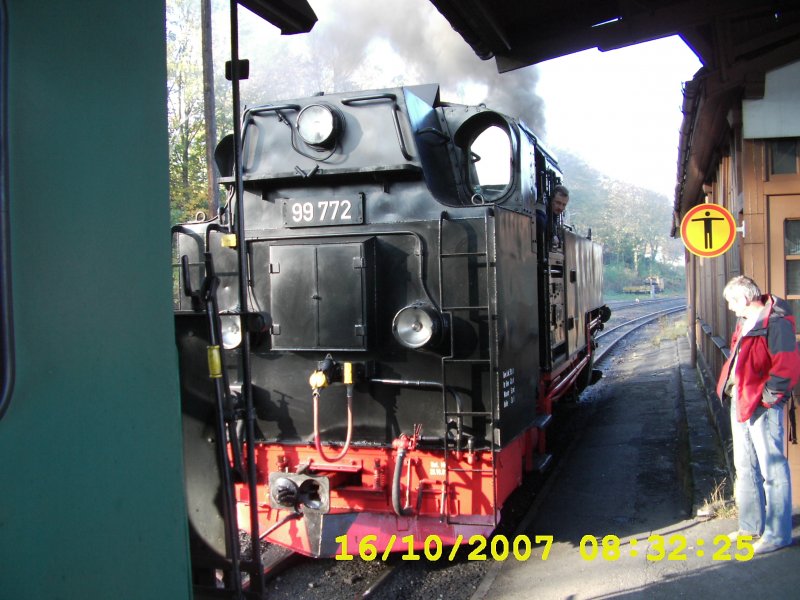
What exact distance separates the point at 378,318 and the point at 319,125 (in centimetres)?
153

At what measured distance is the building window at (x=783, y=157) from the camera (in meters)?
5.51

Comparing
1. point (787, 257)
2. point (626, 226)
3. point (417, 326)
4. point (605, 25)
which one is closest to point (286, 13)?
point (417, 326)

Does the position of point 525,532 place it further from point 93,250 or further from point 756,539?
point 93,250

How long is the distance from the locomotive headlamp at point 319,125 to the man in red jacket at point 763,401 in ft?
10.1

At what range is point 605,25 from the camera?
5.53 metres

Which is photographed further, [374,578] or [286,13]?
[374,578]

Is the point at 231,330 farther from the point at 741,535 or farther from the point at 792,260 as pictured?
the point at 792,260

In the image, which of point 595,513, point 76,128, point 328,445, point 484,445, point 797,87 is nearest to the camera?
point 76,128

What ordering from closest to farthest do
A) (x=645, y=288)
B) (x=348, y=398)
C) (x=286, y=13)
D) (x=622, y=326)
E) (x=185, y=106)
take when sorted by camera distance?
(x=286, y=13) → (x=348, y=398) → (x=185, y=106) → (x=622, y=326) → (x=645, y=288)

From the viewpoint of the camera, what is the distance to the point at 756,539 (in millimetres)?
4828

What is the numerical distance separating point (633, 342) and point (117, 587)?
21.8 m

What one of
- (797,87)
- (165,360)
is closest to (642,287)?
(797,87)

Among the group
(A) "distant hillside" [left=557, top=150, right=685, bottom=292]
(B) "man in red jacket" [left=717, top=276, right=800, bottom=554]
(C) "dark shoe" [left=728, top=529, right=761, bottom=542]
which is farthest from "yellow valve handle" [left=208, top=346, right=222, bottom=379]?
(A) "distant hillside" [left=557, top=150, right=685, bottom=292]

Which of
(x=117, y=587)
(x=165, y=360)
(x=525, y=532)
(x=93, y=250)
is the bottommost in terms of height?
(x=525, y=532)
